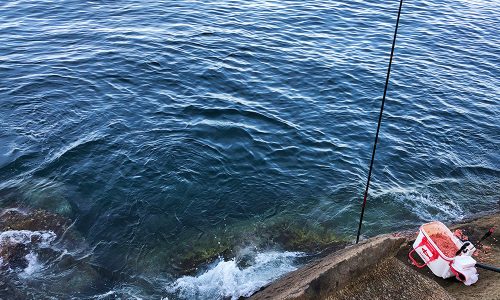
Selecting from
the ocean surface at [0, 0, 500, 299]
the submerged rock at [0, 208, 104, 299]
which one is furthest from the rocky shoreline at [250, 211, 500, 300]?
the submerged rock at [0, 208, 104, 299]

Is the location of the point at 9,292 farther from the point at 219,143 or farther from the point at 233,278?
the point at 219,143

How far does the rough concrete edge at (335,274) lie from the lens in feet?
18.0

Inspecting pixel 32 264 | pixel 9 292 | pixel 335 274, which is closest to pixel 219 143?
pixel 32 264

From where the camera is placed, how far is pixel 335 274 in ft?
18.6

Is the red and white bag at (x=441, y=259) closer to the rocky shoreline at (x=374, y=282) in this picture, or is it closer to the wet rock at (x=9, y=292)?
the rocky shoreline at (x=374, y=282)

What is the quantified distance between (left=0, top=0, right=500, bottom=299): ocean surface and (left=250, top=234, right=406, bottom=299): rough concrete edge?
166 centimetres

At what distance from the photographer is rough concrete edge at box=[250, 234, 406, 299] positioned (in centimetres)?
549

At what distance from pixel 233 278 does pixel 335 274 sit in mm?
2607

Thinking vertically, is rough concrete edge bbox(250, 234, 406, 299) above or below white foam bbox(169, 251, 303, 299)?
above

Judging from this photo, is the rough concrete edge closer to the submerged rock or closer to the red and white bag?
the red and white bag

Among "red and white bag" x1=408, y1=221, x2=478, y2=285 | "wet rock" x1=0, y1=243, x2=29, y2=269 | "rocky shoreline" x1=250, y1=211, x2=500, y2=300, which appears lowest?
"wet rock" x1=0, y1=243, x2=29, y2=269

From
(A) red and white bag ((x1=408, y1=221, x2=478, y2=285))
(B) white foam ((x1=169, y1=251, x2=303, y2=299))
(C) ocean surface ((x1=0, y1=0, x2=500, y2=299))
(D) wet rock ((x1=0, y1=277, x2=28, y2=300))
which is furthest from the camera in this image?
(C) ocean surface ((x1=0, y1=0, x2=500, y2=299))

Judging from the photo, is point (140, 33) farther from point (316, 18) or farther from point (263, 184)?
point (263, 184)

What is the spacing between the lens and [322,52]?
17000mm
